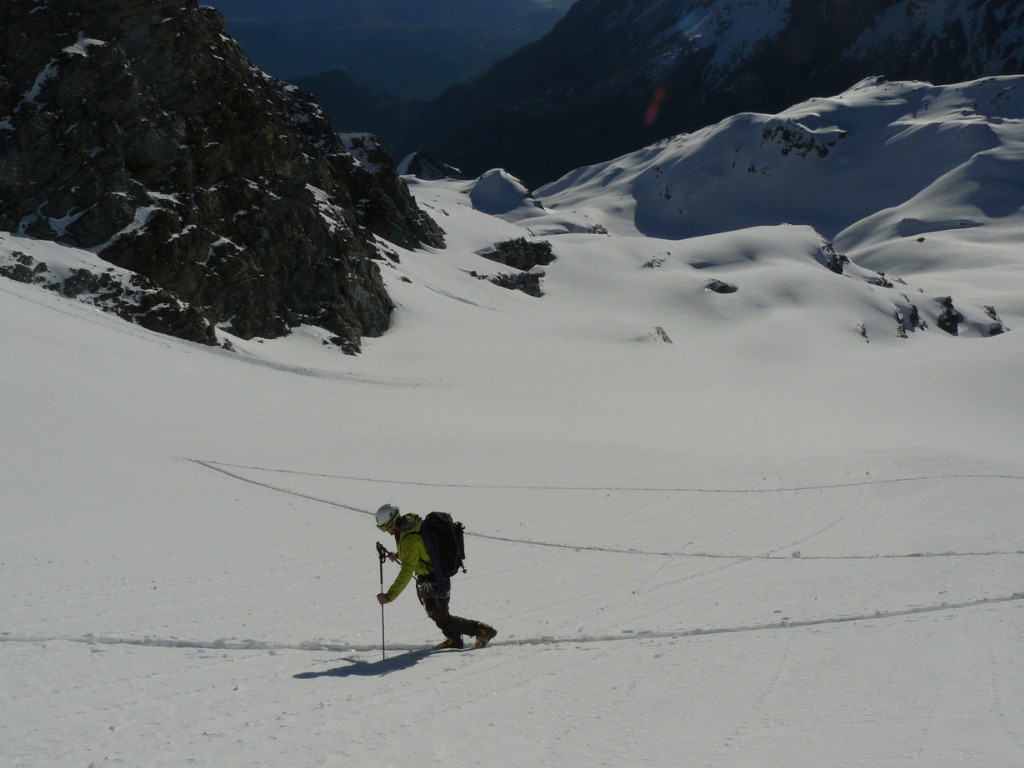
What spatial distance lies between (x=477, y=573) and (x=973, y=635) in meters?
6.01

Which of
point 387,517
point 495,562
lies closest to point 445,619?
point 387,517

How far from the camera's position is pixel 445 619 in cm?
846

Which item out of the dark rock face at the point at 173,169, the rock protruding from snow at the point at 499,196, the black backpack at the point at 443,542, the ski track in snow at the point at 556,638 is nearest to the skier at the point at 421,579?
the black backpack at the point at 443,542

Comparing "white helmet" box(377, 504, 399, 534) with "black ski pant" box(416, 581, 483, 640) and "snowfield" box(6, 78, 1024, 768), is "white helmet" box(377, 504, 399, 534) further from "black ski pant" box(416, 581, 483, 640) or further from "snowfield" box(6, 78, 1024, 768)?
"snowfield" box(6, 78, 1024, 768)

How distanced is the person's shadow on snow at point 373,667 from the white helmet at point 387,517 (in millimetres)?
1262

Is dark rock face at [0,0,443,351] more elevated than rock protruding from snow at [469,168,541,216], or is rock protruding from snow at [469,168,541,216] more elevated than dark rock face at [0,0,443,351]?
dark rock face at [0,0,443,351]

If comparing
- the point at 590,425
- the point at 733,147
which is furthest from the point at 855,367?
the point at 733,147

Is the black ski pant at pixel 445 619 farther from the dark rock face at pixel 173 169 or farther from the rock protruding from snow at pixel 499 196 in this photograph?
the rock protruding from snow at pixel 499 196

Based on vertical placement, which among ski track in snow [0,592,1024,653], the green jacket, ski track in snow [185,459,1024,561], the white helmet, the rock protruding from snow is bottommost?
the rock protruding from snow

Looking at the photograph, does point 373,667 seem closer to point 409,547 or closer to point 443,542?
point 409,547

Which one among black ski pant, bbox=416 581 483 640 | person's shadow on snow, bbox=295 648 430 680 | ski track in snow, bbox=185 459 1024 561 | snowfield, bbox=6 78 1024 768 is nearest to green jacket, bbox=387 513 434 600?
black ski pant, bbox=416 581 483 640

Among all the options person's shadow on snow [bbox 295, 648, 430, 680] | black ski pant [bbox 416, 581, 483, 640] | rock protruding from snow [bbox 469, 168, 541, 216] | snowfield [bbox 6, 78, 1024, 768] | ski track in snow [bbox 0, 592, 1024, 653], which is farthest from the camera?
rock protruding from snow [bbox 469, 168, 541, 216]

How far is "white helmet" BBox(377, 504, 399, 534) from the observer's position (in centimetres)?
823

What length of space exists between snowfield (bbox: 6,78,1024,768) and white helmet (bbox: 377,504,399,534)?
1255mm
